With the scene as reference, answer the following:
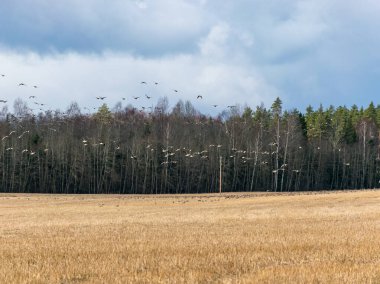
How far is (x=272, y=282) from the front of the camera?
30.2 ft

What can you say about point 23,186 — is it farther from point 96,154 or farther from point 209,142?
point 209,142

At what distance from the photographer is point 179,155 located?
9725 centimetres

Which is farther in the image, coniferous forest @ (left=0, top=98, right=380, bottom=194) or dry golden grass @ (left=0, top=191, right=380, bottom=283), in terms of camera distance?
coniferous forest @ (left=0, top=98, right=380, bottom=194)

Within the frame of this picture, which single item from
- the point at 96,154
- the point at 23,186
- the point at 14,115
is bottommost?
the point at 23,186

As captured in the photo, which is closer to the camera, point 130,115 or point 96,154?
point 96,154

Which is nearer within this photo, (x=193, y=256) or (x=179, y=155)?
(x=193, y=256)

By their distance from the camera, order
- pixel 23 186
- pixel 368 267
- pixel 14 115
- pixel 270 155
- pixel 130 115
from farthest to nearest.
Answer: pixel 130 115, pixel 14 115, pixel 270 155, pixel 23 186, pixel 368 267

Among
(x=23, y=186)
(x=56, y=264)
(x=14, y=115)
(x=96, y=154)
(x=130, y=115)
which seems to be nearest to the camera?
(x=56, y=264)

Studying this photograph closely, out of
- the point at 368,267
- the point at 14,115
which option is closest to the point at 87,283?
the point at 368,267

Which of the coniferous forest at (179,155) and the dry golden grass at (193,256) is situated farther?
the coniferous forest at (179,155)

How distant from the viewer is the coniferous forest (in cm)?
9094

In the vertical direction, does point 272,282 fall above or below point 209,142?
below

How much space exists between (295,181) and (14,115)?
6413 cm

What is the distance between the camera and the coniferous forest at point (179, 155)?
9094 centimetres
